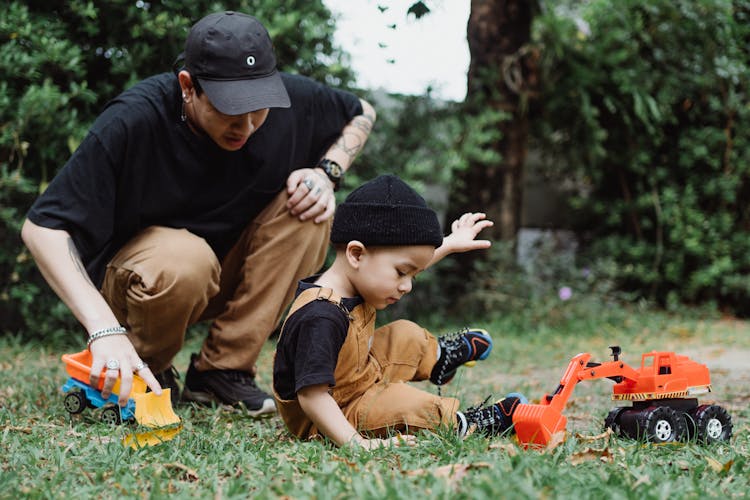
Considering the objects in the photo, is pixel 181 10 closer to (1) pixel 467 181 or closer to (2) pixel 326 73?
(2) pixel 326 73

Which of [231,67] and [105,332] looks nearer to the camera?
[105,332]

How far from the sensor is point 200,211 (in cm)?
308

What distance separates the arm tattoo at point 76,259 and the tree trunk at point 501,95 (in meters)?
4.32

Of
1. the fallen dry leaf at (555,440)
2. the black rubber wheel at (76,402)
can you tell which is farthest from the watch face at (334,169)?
the fallen dry leaf at (555,440)

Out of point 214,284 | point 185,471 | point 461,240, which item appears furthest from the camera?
point 214,284

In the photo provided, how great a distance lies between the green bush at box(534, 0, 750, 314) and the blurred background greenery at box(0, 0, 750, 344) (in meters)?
0.02

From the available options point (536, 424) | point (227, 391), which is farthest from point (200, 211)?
point (536, 424)

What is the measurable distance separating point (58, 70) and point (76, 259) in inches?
101

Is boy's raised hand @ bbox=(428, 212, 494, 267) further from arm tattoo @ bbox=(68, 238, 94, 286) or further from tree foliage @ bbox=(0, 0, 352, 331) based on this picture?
tree foliage @ bbox=(0, 0, 352, 331)

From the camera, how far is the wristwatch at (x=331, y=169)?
3297mm

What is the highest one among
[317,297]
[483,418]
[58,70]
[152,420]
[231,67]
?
[231,67]

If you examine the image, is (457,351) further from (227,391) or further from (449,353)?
(227,391)

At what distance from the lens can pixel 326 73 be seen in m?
5.36

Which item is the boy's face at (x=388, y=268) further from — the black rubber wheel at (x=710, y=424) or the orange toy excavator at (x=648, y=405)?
the black rubber wheel at (x=710, y=424)
